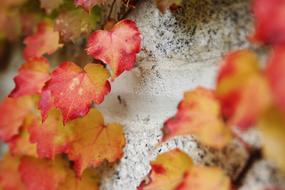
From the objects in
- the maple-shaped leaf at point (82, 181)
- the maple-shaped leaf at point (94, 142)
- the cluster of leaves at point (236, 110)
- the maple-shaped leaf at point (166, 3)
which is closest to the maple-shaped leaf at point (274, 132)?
the cluster of leaves at point (236, 110)

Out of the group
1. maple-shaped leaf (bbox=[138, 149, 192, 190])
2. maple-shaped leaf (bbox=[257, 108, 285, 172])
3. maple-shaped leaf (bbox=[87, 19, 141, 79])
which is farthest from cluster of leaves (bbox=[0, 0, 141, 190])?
maple-shaped leaf (bbox=[257, 108, 285, 172])

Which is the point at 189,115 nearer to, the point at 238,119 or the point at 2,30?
the point at 238,119

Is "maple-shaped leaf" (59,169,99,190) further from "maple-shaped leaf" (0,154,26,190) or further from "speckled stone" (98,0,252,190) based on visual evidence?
"maple-shaped leaf" (0,154,26,190)

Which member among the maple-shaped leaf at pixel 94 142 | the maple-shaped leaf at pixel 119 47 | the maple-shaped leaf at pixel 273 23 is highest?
the maple-shaped leaf at pixel 273 23

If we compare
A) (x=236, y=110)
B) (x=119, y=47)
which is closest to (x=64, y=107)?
(x=119, y=47)

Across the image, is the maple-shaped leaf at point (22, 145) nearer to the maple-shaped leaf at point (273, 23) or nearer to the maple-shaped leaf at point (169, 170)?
the maple-shaped leaf at point (169, 170)

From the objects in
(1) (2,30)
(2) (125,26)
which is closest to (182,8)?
(2) (125,26)

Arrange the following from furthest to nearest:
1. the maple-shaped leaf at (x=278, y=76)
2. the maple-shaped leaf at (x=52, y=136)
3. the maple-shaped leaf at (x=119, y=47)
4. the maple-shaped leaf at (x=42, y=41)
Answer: the maple-shaped leaf at (x=42, y=41), the maple-shaped leaf at (x=52, y=136), the maple-shaped leaf at (x=119, y=47), the maple-shaped leaf at (x=278, y=76)

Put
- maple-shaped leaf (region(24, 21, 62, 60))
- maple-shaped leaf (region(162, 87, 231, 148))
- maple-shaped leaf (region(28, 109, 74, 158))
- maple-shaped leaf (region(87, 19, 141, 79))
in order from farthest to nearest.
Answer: maple-shaped leaf (region(24, 21, 62, 60)) → maple-shaped leaf (region(28, 109, 74, 158)) → maple-shaped leaf (region(87, 19, 141, 79)) → maple-shaped leaf (region(162, 87, 231, 148))
